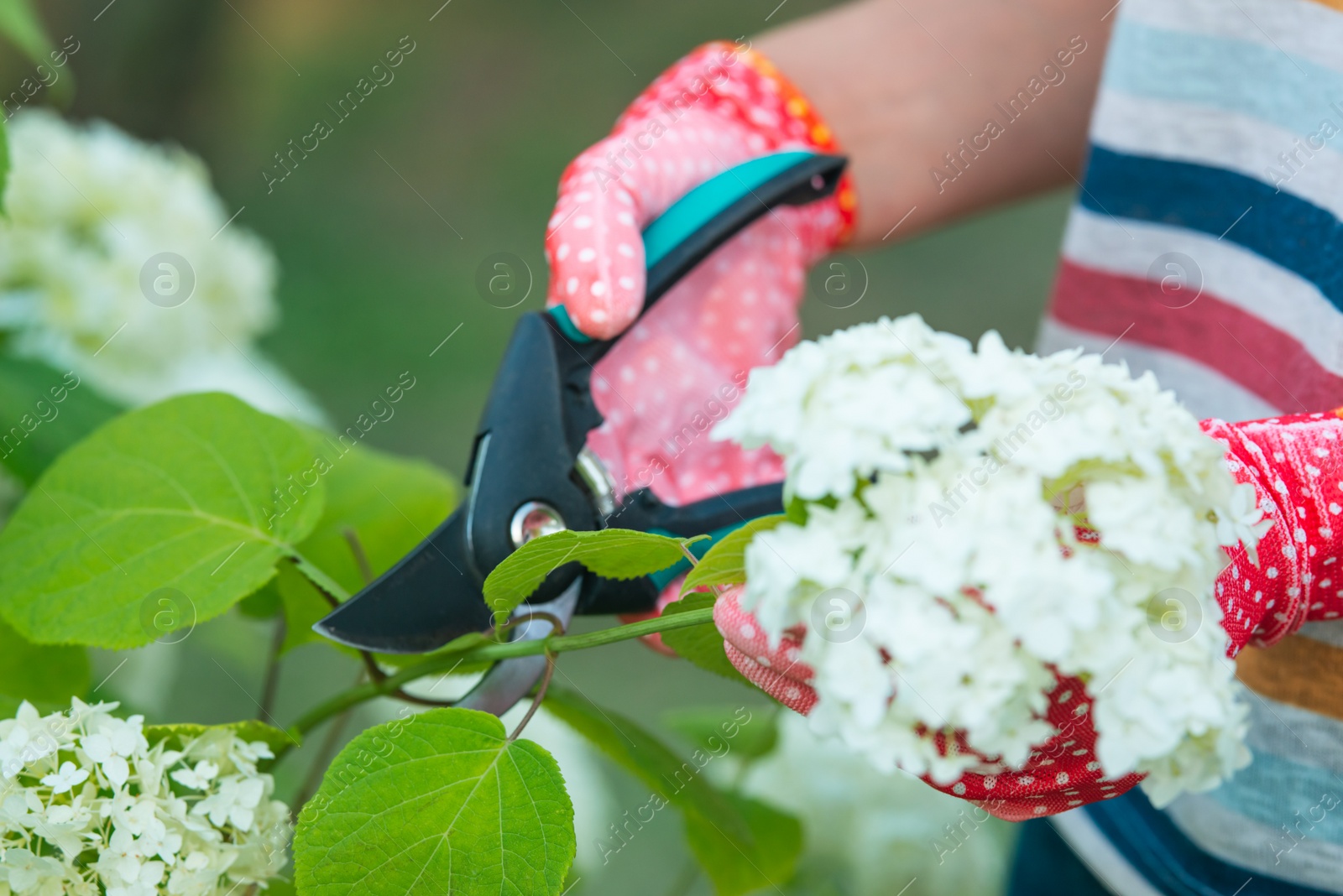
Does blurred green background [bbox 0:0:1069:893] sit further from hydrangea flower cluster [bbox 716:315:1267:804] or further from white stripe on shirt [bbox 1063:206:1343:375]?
hydrangea flower cluster [bbox 716:315:1267:804]

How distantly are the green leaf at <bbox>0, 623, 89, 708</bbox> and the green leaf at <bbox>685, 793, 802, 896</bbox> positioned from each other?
0.75 feet

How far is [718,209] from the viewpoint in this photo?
419mm

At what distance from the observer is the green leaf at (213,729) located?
11.9 inches

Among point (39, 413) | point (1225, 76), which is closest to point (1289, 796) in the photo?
point (1225, 76)

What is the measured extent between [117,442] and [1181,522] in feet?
1.07

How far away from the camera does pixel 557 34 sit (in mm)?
2100

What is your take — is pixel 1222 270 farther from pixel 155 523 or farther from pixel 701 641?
pixel 155 523

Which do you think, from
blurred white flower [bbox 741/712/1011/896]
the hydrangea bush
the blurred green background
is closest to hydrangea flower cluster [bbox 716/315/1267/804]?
the hydrangea bush

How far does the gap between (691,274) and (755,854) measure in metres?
0.25

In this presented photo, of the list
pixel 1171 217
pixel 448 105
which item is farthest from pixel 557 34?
pixel 1171 217

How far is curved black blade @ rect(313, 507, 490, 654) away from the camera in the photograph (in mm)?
316

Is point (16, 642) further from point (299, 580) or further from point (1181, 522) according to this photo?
point (1181, 522)

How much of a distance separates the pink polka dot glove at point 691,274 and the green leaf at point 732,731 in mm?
118

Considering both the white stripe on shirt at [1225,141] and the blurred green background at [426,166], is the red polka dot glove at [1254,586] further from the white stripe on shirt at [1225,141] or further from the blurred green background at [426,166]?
the blurred green background at [426,166]
